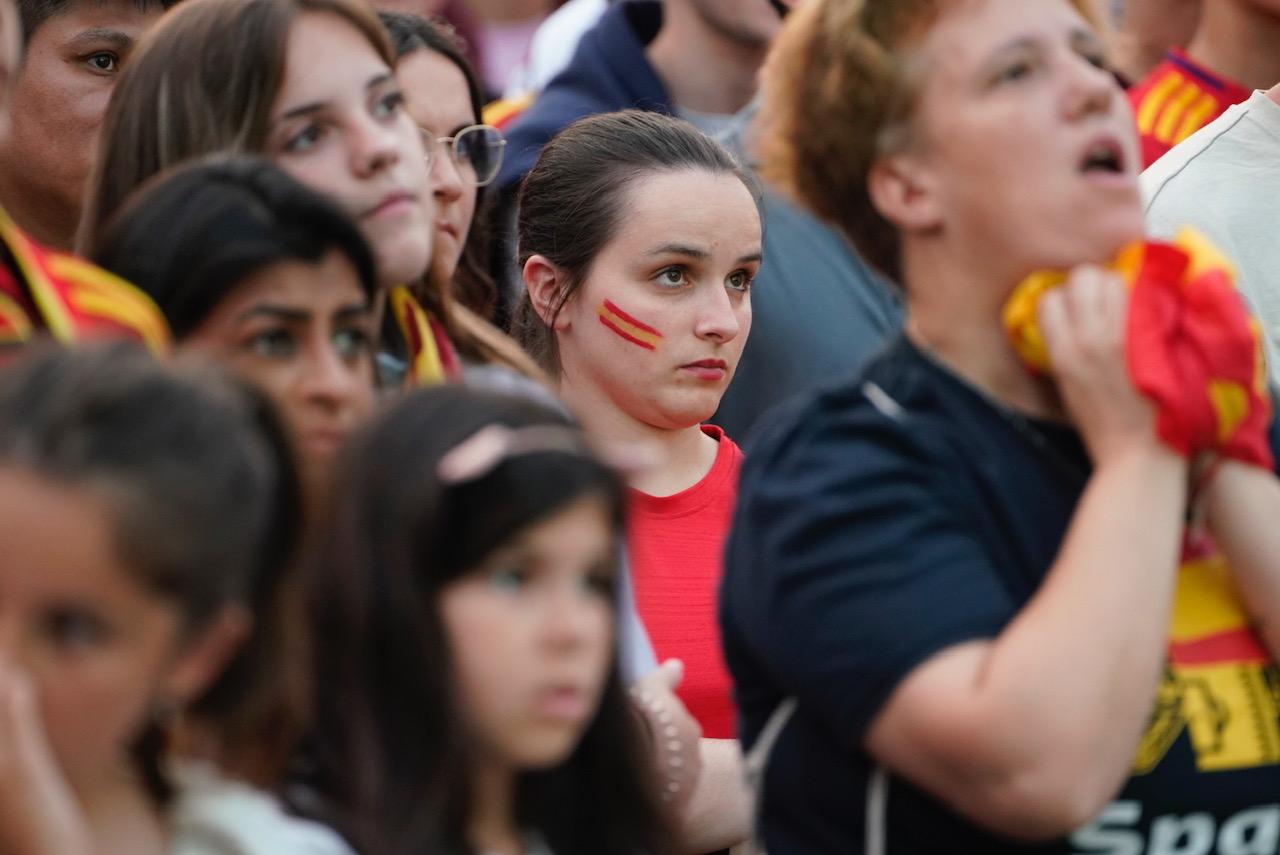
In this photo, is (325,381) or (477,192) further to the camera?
(477,192)

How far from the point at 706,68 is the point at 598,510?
299 cm

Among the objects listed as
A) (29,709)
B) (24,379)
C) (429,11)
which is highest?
(24,379)

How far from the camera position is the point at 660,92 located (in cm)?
475

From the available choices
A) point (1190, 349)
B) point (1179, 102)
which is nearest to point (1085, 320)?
point (1190, 349)

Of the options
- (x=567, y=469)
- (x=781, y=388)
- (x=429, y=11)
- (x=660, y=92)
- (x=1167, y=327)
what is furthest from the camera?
(x=429, y=11)

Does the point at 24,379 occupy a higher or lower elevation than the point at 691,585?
higher

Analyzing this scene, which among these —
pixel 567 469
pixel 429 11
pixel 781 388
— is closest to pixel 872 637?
pixel 567 469

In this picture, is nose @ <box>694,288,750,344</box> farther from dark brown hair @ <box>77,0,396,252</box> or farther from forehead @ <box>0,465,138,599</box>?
forehead @ <box>0,465,138,599</box>

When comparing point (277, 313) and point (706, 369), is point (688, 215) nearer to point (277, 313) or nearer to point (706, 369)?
point (706, 369)

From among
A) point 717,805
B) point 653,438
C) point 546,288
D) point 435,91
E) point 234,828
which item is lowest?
point 717,805

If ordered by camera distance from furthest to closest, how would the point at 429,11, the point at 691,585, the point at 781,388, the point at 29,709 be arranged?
the point at 429,11, the point at 781,388, the point at 691,585, the point at 29,709

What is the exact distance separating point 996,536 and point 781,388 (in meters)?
1.85

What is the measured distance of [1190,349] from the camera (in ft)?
7.29

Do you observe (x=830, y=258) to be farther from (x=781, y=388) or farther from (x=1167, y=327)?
(x=1167, y=327)
